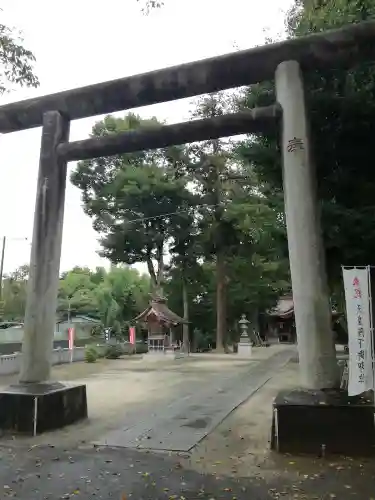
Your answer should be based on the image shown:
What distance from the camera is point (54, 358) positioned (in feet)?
61.2

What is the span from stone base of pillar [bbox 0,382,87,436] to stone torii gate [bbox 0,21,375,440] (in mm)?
14

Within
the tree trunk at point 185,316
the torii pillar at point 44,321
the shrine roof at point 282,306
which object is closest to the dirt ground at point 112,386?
the torii pillar at point 44,321

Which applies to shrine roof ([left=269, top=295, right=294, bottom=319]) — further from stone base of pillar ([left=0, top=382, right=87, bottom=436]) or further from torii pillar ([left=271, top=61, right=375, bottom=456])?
torii pillar ([left=271, top=61, right=375, bottom=456])

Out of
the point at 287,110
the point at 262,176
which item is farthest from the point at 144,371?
the point at 287,110

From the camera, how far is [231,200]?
2484 cm

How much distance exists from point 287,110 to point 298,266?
2.08 metres

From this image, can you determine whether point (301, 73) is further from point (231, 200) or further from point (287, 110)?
point (231, 200)

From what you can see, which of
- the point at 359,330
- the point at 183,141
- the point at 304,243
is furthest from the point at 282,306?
the point at 359,330

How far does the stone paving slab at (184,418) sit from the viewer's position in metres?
6.00

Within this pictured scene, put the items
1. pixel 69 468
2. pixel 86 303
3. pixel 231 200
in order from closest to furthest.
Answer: pixel 69 468
pixel 231 200
pixel 86 303

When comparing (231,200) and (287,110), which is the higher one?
(231,200)

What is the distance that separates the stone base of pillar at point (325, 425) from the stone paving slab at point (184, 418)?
1221 millimetres

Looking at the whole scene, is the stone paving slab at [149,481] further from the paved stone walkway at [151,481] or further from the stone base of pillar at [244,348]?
the stone base of pillar at [244,348]

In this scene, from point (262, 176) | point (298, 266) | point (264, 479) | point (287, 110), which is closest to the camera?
point (264, 479)
